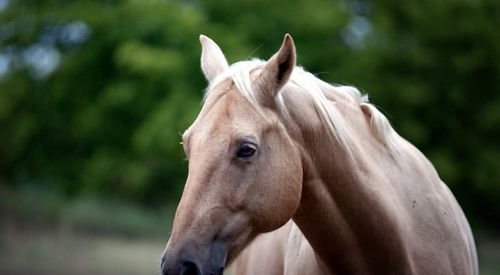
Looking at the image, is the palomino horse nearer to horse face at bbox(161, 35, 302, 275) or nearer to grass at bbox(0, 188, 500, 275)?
horse face at bbox(161, 35, 302, 275)

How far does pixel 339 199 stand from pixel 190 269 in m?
0.88

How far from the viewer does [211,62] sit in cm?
388

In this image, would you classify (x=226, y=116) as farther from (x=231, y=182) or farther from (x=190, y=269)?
(x=190, y=269)

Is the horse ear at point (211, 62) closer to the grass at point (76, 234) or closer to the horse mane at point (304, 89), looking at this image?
the horse mane at point (304, 89)

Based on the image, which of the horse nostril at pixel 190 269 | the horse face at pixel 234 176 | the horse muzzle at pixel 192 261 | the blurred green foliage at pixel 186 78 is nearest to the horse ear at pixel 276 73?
the horse face at pixel 234 176

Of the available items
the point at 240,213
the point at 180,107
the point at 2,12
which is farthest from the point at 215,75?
the point at 2,12

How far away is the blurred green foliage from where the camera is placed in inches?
499

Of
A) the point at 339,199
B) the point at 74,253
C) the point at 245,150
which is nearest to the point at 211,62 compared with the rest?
the point at 245,150

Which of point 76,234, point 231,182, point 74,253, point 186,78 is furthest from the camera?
point 76,234

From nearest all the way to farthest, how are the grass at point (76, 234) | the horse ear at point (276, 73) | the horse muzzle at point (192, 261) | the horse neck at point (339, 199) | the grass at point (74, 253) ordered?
the horse muzzle at point (192, 261), the horse ear at point (276, 73), the horse neck at point (339, 199), the grass at point (74, 253), the grass at point (76, 234)

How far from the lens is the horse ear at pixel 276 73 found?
345 cm

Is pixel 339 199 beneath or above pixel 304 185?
beneath

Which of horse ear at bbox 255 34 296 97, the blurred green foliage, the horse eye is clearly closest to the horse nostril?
the horse eye

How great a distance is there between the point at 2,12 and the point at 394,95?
25.2ft
